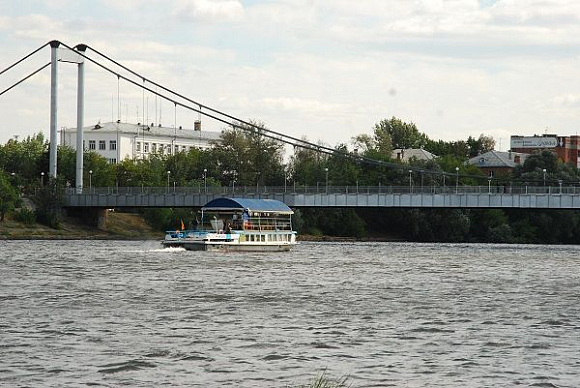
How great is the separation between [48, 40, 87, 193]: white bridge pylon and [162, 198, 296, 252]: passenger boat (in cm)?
4282

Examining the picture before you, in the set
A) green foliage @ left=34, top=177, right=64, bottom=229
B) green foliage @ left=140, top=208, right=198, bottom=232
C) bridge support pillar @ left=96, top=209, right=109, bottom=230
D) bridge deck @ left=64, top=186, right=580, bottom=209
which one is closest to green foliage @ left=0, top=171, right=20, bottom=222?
green foliage @ left=34, top=177, right=64, bottom=229

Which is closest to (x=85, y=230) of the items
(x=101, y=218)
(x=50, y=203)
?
(x=50, y=203)

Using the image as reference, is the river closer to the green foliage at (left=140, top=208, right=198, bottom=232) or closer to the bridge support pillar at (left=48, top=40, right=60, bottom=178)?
the bridge support pillar at (left=48, top=40, right=60, bottom=178)

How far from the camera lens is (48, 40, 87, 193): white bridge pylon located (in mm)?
159625

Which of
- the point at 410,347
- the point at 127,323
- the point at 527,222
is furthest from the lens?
the point at 527,222

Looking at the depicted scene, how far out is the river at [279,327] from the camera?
36.8m

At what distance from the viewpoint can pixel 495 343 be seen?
44.1 m

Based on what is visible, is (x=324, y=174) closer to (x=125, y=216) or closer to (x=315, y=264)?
(x=125, y=216)

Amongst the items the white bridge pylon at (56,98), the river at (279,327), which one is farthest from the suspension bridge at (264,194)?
the river at (279,327)

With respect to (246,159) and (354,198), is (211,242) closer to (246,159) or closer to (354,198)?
(354,198)

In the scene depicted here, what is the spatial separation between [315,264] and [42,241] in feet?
154

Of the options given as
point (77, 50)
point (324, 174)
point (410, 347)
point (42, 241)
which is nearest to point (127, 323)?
point (410, 347)

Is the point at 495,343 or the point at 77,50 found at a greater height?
the point at 77,50

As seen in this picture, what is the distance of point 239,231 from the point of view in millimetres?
115812
